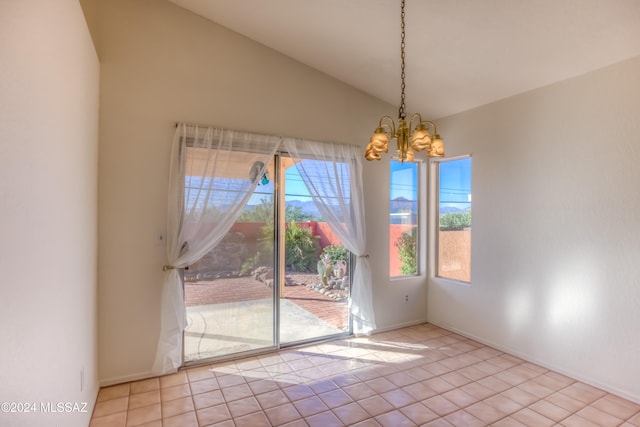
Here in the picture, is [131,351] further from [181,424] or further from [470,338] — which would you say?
[470,338]

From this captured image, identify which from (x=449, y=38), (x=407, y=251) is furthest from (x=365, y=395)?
(x=449, y=38)

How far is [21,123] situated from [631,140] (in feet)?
12.8

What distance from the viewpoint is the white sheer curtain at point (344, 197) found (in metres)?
3.56

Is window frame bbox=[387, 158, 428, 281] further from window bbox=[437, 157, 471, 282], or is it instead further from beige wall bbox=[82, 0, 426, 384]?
beige wall bbox=[82, 0, 426, 384]

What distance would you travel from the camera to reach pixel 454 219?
4145 mm

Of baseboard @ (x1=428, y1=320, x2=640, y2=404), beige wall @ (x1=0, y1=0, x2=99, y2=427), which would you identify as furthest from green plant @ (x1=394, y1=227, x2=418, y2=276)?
beige wall @ (x1=0, y1=0, x2=99, y2=427)

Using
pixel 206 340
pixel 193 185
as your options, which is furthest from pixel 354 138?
pixel 206 340

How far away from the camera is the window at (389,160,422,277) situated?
166 inches

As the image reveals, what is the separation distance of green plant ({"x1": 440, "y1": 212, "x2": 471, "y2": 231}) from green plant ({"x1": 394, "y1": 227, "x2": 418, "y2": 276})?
0.38m

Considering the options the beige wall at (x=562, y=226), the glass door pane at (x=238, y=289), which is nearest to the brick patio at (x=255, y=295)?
the glass door pane at (x=238, y=289)

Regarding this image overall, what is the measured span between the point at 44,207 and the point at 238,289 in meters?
2.03

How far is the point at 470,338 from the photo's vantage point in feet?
12.6

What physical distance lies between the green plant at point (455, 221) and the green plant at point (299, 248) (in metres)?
1.80

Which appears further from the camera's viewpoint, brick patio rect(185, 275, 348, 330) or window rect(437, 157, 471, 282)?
window rect(437, 157, 471, 282)
